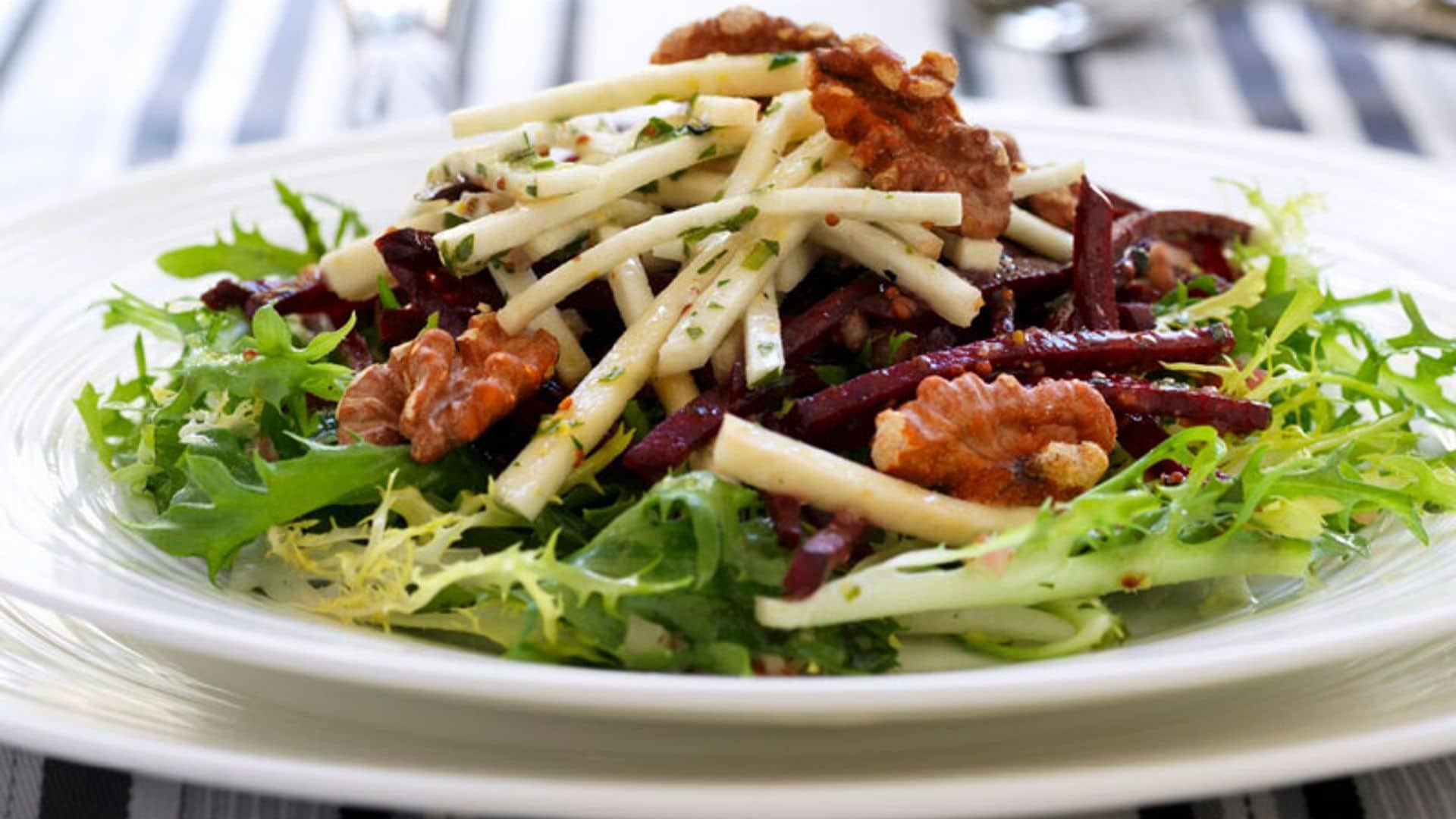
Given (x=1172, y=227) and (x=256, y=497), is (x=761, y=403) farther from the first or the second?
(x=1172, y=227)

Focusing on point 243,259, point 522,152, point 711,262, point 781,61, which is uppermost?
point 781,61

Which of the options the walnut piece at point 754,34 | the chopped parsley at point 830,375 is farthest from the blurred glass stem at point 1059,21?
the chopped parsley at point 830,375

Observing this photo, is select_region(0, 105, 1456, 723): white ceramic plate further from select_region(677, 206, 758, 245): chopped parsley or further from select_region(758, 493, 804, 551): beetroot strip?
select_region(677, 206, 758, 245): chopped parsley

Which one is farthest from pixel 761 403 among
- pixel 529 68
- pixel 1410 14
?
pixel 1410 14

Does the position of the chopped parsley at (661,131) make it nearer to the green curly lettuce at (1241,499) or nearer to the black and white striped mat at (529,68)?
the green curly lettuce at (1241,499)

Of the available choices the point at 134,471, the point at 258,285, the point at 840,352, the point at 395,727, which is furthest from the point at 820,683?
the point at 258,285

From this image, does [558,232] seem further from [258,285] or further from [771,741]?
[771,741]

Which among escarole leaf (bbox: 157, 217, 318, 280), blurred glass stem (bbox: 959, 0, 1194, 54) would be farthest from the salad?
blurred glass stem (bbox: 959, 0, 1194, 54)
